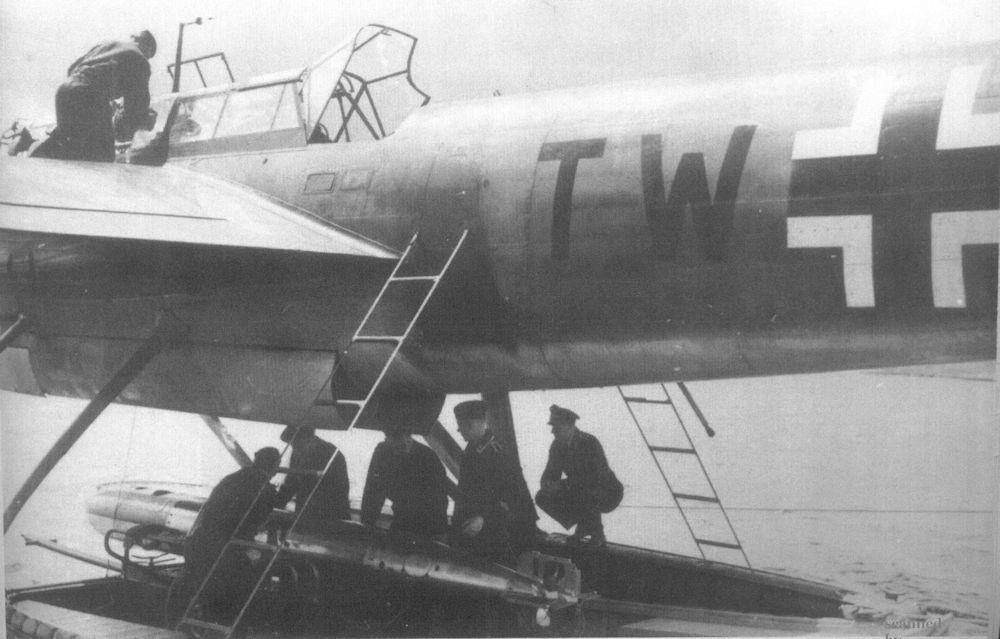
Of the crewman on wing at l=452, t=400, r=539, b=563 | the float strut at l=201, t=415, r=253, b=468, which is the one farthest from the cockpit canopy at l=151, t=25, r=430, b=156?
the crewman on wing at l=452, t=400, r=539, b=563

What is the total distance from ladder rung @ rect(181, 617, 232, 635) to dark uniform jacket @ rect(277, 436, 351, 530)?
0.85 meters

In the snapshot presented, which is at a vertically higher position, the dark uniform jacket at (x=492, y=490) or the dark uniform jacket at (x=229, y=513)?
the dark uniform jacket at (x=492, y=490)

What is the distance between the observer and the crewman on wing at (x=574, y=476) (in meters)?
5.49

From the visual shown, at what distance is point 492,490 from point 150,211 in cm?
251

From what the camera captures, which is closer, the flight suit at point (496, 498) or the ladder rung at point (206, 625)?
the ladder rung at point (206, 625)

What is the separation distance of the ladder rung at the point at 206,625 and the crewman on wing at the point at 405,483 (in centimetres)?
104

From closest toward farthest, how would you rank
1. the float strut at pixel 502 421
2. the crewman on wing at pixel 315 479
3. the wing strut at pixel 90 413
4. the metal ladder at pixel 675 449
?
the wing strut at pixel 90 413
the metal ladder at pixel 675 449
the crewman on wing at pixel 315 479
the float strut at pixel 502 421

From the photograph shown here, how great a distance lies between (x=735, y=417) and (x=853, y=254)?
6.25ft

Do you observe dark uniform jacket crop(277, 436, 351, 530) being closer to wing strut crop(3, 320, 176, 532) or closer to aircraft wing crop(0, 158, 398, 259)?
wing strut crop(3, 320, 176, 532)

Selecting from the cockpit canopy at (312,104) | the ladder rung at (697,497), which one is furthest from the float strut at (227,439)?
the ladder rung at (697,497)

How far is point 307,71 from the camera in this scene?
A: 546cm

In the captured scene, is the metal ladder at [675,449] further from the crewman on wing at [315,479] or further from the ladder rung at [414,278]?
the crewman on wing at [315,479]

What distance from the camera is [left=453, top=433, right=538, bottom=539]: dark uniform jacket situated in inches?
211

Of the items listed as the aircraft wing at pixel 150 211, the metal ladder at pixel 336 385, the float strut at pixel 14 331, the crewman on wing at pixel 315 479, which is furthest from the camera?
the crewman on wing at pixel 315 479
